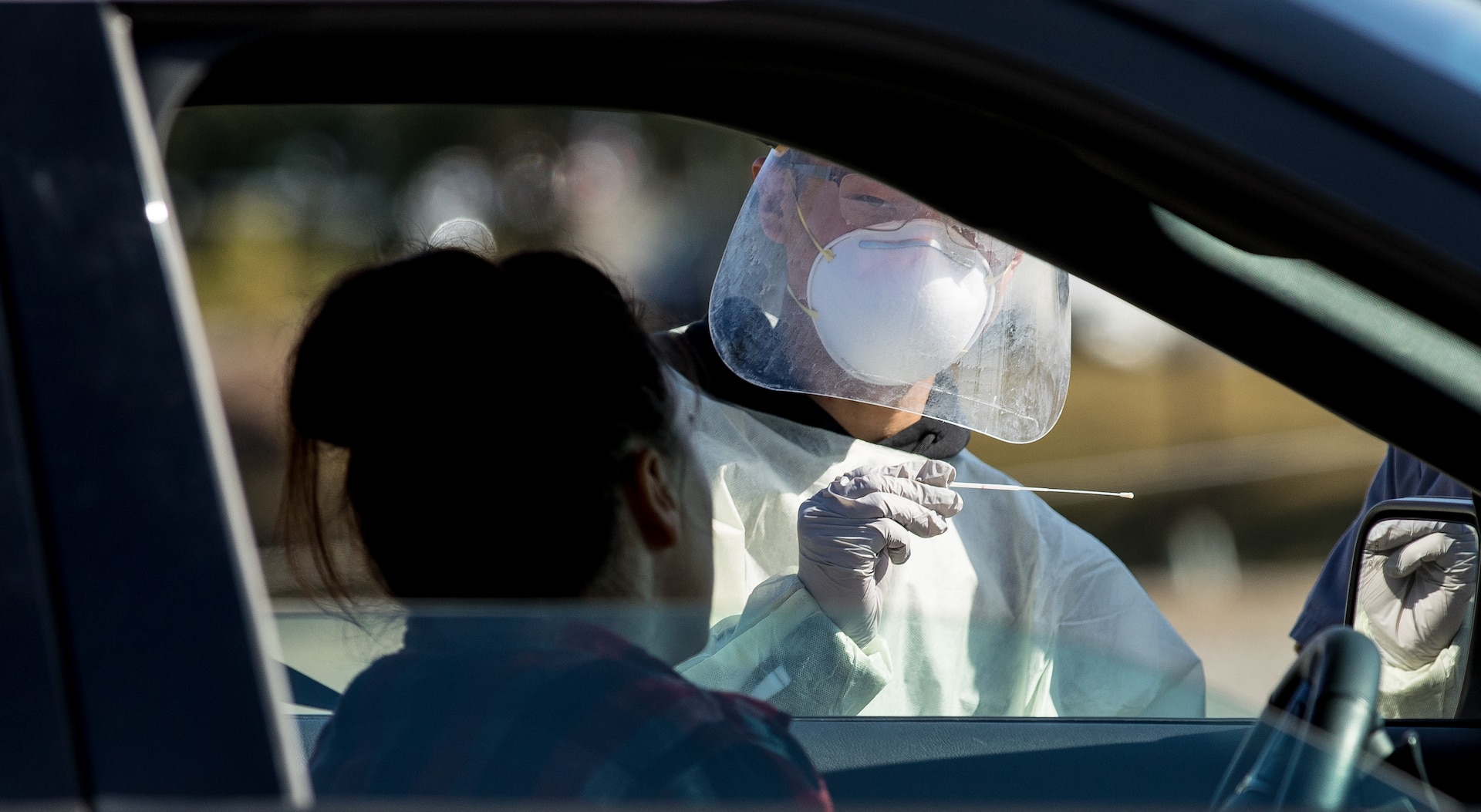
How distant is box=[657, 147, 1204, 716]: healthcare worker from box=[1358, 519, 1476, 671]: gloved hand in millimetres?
267

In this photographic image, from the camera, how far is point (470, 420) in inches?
41.7

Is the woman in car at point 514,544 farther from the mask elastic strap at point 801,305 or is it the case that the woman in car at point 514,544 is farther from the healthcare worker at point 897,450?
the mask elastic strap at point 801,305

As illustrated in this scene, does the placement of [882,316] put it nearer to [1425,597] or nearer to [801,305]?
[801,305]

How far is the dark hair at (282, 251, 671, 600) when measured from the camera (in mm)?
1053

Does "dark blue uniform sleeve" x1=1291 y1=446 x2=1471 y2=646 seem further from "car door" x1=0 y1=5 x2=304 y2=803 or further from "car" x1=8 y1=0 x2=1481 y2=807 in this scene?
"car door" x1=0 y1=5 x2=304 y2=803

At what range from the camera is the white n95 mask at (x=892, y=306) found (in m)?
1.71

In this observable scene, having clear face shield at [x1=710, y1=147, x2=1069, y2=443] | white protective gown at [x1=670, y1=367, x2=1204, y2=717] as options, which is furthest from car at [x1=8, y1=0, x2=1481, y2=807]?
clear face shield at [x1=710, y1=147, x2=1069, y2=443]

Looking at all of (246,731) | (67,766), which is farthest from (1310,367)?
(67,766)

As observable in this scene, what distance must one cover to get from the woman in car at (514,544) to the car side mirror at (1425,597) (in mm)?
1004

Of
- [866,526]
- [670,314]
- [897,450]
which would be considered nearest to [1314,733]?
[866,526]

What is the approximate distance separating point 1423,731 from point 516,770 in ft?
3.88

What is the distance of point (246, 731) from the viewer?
788 mm

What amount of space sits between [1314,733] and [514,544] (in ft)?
2.18

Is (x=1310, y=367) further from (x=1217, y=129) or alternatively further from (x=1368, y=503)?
(x=1368, y=503)
